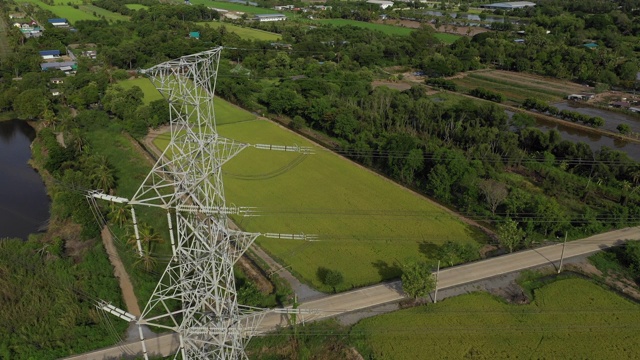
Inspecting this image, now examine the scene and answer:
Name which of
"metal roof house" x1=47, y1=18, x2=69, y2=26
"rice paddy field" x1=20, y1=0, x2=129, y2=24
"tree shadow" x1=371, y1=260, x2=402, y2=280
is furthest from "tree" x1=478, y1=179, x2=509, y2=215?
"rice paddy field" x1=20, y1=0, x2=129, y2=24

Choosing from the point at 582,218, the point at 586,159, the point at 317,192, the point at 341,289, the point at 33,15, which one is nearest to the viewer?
the point at 341,289

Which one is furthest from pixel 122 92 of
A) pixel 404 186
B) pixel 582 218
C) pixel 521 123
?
pixel 582 218

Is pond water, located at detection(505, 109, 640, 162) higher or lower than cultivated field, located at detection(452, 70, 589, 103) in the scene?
lower

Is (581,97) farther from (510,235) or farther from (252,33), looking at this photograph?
(252,33)

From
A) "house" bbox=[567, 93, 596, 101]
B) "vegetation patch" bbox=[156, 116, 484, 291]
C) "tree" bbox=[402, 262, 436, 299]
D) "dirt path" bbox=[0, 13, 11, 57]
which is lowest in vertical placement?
"vegetation patch" bbox=[156, 116, 484, 291]

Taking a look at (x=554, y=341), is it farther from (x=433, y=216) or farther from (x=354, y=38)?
(x=354, y=38)

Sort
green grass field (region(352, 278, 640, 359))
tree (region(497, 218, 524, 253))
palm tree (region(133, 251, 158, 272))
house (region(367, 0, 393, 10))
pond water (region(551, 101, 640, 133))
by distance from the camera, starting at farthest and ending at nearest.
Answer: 1. house (region(367, 0, 393, 10))
2. pond water (region(551, 101, 640, 133))
3. tree (region(497, 218, 524, 253))
4. palm tree (region(133, 251, 158, 272))
5. green grass field (region(352, 278, 640, 359))

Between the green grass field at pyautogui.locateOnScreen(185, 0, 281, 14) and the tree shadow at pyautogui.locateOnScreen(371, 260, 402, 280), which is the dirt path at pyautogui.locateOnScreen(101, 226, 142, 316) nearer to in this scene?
the tree shadow at pyautogui.locateOnScreen(371, 260, 402, 280)

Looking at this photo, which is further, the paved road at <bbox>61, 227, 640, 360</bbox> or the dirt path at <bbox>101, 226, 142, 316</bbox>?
the dirt path at <bbox>101, 226, 142, 316</bbox>
